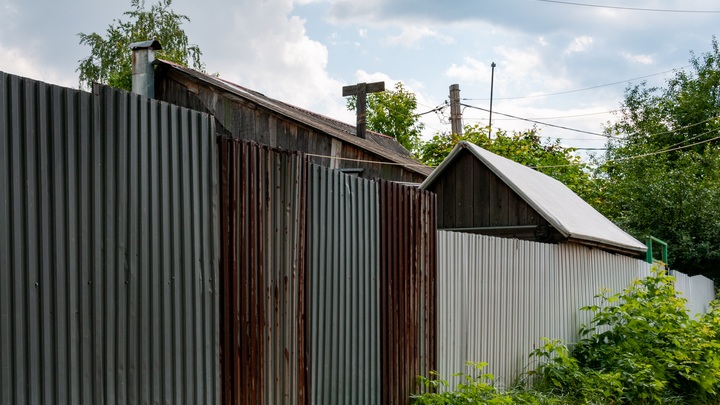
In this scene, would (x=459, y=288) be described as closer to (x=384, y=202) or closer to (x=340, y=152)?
(x=384, y=202)

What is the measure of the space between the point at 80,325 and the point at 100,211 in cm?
53

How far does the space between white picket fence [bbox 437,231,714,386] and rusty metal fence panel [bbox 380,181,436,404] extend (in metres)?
0.21

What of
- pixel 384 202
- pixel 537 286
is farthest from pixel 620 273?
pixel 384 202

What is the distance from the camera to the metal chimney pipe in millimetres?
15969

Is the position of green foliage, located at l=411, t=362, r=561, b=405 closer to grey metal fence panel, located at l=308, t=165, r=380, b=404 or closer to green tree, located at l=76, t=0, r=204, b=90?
grey metal fence panel, located at l=308, t=165, r=380, b=404

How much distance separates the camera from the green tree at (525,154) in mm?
24372

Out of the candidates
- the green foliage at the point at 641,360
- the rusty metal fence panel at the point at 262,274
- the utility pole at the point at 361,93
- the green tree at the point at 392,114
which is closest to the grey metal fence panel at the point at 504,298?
the green foliage at the point at 641,360

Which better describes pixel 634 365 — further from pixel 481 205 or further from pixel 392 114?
pixel 392 114

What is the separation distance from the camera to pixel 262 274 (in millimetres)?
4781

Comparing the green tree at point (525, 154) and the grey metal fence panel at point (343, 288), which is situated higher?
the green tree at point (525, 154)

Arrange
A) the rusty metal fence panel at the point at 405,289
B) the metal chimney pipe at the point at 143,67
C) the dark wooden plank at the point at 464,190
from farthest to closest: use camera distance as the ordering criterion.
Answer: the metal chimney pipe at the point at 143,67
the dark wooden plank at the point at 464,190
the rusty metal fence panel at the point at 405,289

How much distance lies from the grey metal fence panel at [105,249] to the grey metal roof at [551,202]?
694 centimetres

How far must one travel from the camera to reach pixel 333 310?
5633mm

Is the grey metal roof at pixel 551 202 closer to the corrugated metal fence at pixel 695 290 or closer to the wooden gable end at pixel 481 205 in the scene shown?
the wooden gable end at pixel 481 205
